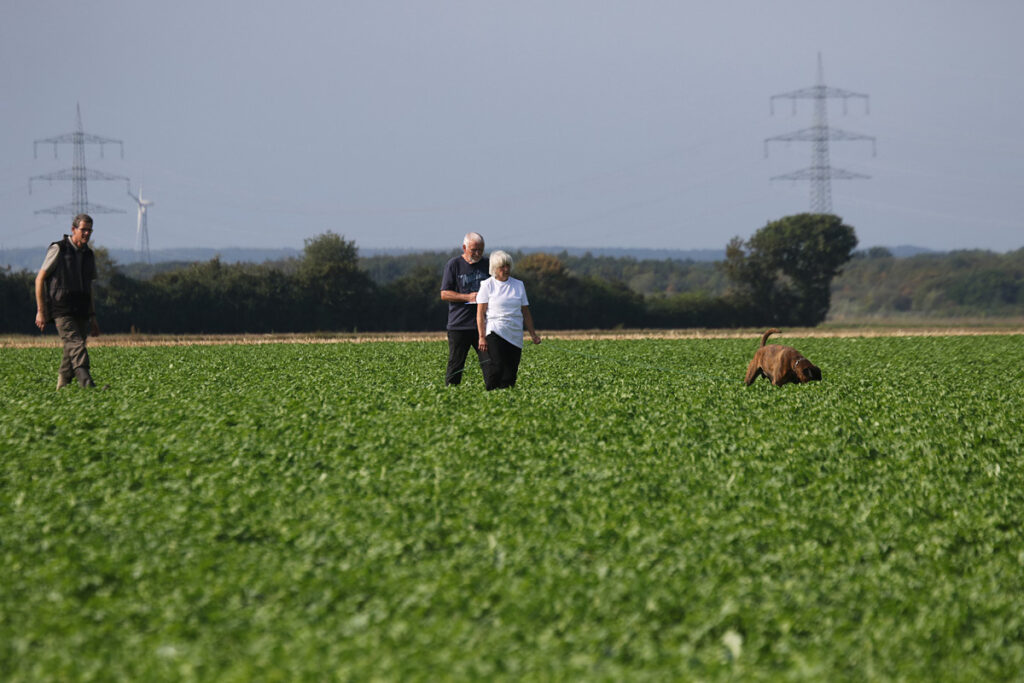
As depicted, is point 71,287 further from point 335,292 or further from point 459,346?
point 335,292

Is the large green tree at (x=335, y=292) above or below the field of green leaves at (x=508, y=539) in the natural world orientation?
above

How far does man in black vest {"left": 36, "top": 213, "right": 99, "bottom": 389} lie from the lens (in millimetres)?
14125

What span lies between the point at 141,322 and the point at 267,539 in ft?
174

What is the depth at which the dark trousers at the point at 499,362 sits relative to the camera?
1350 cm

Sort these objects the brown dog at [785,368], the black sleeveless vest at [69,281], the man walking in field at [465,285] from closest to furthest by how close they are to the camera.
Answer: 1. the man walking in field at [465,285]
2. the black sleeveless vest at [69,281]
3. the brown dog at [785,368]

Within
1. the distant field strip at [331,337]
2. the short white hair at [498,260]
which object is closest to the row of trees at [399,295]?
the distant field strip at [331,337]

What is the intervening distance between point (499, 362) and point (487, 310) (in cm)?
84

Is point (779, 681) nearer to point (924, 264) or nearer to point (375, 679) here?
point (375, 679)

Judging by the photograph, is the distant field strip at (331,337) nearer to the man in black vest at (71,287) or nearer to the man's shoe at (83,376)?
the man's shoe at (83,376)

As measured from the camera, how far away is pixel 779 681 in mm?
5070

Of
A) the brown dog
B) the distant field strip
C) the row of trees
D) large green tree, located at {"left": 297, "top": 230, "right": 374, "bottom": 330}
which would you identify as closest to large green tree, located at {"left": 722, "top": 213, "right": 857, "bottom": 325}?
the row of trees

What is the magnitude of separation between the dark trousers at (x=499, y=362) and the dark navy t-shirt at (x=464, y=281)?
1.57 ft

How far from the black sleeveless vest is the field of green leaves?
4.55 ft

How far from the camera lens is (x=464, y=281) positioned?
13.6 metres
